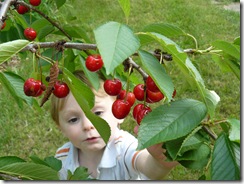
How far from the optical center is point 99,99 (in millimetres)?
1817

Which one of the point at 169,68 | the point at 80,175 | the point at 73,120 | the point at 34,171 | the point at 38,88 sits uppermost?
the point at 38,88

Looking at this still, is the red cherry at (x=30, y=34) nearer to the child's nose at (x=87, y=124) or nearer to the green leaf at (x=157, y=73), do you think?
the child's nose at (x=87, y=124)

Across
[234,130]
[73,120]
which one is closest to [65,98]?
[73,120]

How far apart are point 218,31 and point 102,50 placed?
4108mm

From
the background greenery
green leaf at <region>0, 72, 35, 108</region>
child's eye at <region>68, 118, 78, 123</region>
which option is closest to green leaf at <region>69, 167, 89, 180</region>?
green leaf at <region>0, 72, 35, 108</region>

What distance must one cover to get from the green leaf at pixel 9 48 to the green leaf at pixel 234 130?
0.46 metres

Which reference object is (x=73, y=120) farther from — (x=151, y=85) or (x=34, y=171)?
(x=151, y=85)

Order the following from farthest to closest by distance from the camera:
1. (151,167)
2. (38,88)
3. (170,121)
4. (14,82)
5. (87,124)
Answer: (87,124)
(151,167)
(14,82)
(38,88)
(170,121)

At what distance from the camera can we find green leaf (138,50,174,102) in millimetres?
779

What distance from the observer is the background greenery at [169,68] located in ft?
10.6

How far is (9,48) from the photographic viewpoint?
3.01 ft

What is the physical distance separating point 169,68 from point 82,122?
2.21 meters

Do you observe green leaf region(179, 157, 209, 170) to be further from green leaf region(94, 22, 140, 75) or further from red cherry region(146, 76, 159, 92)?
green leaf region(94, 22, 140, 75)

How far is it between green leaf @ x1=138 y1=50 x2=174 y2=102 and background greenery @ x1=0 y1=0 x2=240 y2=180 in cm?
102
